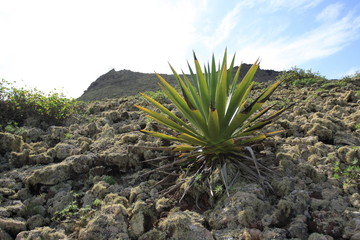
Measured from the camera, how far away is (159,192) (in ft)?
9.20

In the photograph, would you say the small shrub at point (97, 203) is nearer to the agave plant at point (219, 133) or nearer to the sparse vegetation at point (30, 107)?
the agave plant at point (219, 133)

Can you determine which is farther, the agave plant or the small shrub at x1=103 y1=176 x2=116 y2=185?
the small shrub at x1=103 y1=176 x2=116 y2=185

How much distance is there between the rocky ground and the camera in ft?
6.91

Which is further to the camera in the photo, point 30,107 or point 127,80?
point 127,80

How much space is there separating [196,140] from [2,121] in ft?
13.8

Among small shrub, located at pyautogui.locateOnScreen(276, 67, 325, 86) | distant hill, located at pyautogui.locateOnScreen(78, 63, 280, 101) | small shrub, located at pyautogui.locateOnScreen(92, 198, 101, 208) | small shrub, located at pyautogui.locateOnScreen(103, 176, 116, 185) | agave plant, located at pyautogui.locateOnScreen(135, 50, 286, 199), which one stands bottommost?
small shrub, located at pyautogui.locateOnScreen(92, 198, 101, 208)

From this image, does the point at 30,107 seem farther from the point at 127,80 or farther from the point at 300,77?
the point at 127,80

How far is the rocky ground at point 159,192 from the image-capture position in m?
2.11

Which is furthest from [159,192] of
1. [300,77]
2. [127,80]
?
[127,80]

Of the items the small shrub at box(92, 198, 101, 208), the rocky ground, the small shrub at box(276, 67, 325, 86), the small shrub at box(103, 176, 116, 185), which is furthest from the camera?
the small shrub at box(276, 67, 325, 86)

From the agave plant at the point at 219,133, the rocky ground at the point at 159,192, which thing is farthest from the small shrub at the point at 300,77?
the agave plant at the point at 219,133

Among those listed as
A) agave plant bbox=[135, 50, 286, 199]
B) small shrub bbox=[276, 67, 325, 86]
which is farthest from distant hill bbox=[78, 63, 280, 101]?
agave plant bbox=[135, 50, 286, 199]

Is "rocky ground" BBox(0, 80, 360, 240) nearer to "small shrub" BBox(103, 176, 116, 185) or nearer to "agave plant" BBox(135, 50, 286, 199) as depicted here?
"small shrub" BBox(103, 176, 116, 185)

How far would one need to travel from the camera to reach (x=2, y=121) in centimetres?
508
